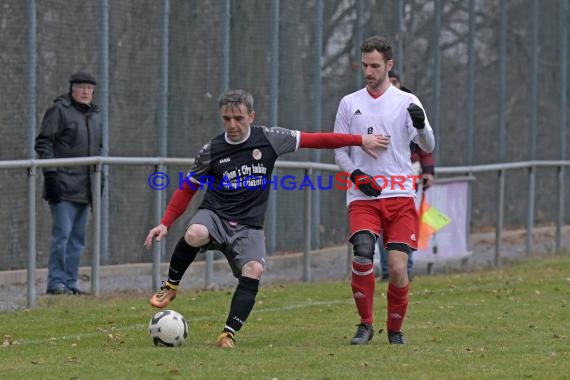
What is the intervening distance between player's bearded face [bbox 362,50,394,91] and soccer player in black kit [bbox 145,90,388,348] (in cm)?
42

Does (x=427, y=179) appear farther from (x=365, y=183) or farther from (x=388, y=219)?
(x=365, y=183)

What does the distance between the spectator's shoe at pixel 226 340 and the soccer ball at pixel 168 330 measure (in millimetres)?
249

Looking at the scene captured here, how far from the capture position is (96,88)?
1536 centimetres

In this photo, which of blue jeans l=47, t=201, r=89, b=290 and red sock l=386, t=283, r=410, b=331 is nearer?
red sock l=386, t=283, r=410, b=331

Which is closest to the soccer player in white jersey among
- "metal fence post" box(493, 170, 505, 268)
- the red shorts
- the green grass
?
the red shorts

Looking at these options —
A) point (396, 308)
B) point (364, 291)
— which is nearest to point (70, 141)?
point (364, 291)

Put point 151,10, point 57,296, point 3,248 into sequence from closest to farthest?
point 57,296 → point 3,248 → point 151,10

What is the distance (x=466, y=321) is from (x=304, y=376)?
3683mm

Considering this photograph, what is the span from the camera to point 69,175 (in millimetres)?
13219

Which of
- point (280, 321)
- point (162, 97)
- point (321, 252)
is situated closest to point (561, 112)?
point (321, 252)

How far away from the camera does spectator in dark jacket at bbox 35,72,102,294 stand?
13203 millimetres

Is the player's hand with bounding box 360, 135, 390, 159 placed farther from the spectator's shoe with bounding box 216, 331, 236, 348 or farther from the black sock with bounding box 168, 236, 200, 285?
the spectator's shoe with bounding box 216, 331, 236, 348

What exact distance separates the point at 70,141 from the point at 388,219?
482 centimetres

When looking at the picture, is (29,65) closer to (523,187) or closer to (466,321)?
(466,321)
